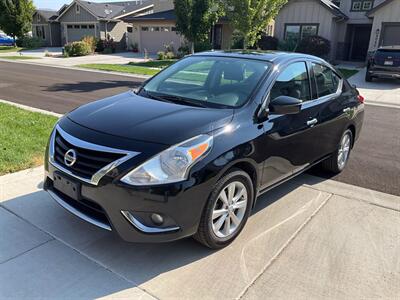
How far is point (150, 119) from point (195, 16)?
65.1 feet

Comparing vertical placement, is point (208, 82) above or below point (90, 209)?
above

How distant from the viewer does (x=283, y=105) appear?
3.64 metres

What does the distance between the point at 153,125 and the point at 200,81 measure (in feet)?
4.38

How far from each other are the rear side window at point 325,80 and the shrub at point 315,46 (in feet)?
64.8

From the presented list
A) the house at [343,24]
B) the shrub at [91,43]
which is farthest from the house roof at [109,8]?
the house at [343,24]

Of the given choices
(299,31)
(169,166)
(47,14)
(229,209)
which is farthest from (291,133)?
(47,14)

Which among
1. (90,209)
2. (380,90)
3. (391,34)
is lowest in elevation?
(380,90)

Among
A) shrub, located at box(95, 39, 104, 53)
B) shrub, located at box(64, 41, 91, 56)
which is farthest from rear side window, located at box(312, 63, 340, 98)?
shrub, located at box(95, 39, 104, 53)

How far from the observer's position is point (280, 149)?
3891mm

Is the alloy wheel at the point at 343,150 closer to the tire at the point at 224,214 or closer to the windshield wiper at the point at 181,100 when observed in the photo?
the tire at the point at 224,214

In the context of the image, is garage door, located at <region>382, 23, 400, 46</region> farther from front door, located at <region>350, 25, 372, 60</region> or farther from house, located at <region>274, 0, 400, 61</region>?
front door, located at <region>350, 25, 372, 60</region>

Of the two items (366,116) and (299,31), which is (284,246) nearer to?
(366,116)

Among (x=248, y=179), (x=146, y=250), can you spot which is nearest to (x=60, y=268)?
(x=146, y=250)

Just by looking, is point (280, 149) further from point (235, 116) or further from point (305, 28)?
point (305, 28)
